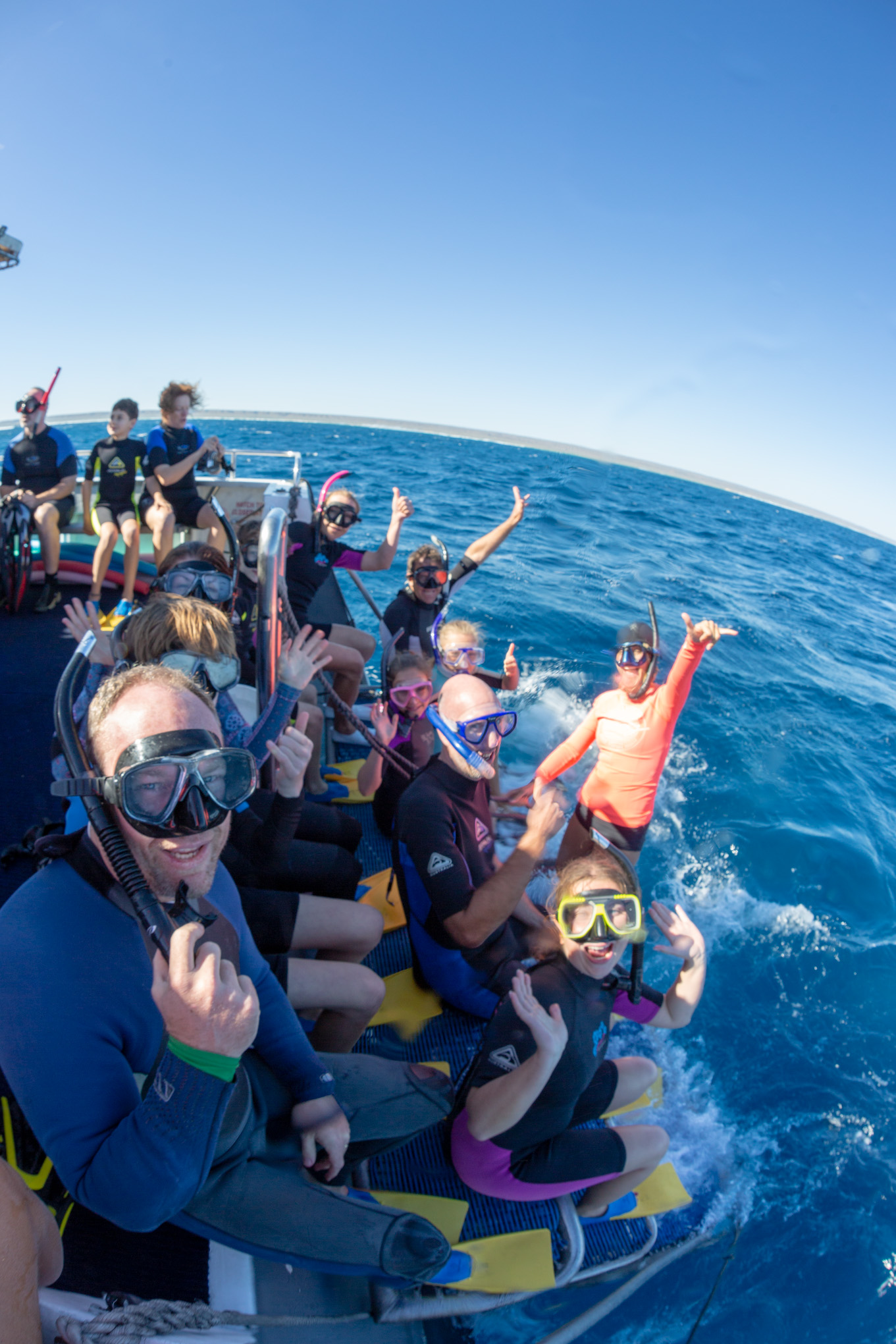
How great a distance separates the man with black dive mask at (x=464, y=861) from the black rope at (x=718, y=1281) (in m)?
1.36

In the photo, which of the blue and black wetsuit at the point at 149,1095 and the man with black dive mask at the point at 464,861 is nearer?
the blue and black wetsuit at the point at 149,1095

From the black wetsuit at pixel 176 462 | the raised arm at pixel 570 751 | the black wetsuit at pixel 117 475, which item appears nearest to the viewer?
the raised arm at pixel 570 751

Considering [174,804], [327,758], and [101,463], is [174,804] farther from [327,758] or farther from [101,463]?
[101,463]

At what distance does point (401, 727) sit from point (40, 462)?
431 centimetres

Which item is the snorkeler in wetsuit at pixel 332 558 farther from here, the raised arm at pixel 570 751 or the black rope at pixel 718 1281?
the black rope at pixel 718 1281

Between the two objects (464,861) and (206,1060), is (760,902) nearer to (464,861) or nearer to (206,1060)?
(464,861)

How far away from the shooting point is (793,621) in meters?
14.2

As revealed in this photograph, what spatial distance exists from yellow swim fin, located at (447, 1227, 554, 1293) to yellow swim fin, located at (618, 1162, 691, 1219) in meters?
0.42

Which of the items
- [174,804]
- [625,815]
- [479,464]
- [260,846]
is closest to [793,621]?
[625,815]

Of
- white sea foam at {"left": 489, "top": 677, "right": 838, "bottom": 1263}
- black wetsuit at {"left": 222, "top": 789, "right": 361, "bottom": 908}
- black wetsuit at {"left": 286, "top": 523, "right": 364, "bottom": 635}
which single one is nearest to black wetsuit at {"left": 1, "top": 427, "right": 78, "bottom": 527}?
black wetsuit at {"left": 286, "top": 523, "right": 364, "bottom": 635}

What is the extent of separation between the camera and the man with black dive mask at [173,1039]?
108 centimetres

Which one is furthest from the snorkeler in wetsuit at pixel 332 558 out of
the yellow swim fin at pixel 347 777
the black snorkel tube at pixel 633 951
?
the black snorkel tube at pixel 633 951

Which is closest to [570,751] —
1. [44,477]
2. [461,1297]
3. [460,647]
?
[460,647]

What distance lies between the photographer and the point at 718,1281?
8.82 ft
